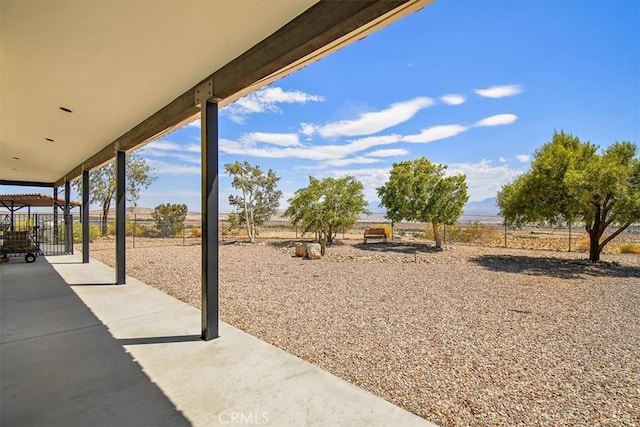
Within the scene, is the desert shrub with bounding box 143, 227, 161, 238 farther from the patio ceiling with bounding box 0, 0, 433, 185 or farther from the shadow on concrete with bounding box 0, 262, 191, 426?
the shadow on concrete with bounding box 0, 262, 191, 426

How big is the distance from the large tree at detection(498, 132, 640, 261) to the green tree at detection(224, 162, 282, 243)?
1021 centimetres

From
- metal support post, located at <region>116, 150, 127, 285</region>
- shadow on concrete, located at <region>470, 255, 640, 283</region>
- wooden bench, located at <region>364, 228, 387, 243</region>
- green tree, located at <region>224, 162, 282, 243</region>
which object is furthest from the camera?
green tree, located at <region>224, 162, 282, 243</region>

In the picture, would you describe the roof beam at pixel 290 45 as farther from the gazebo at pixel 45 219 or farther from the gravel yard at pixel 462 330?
the gazebo at pixel 45 219

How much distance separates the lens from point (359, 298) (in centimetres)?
488

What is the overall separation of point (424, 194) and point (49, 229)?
14.0m

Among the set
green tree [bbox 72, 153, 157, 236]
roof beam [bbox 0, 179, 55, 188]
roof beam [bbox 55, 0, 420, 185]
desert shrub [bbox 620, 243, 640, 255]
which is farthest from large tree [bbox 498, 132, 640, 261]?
green tree [bbox 72, 153, 157, 236]

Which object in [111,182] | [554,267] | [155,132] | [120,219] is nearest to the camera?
[155,132]

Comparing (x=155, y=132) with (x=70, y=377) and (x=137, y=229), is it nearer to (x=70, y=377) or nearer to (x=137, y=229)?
(x=70, y=377)

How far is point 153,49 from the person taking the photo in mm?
2482

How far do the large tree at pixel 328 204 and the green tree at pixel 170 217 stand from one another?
25.7 feet

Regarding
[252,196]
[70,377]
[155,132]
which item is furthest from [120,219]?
[252,196]

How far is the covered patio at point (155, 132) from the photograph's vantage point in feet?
6.33

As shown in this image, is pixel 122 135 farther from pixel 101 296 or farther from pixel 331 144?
pixel 331 144

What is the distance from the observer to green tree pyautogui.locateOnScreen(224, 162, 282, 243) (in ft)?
47.8
